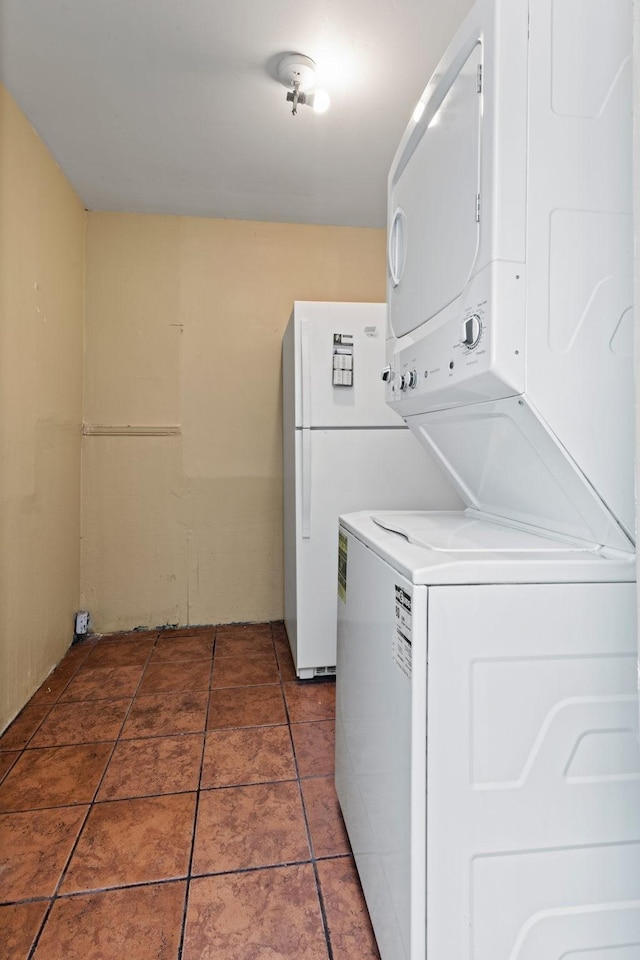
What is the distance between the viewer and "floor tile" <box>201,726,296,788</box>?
1781mm

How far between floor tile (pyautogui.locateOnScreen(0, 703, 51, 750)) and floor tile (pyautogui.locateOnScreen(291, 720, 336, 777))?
3.36 feet

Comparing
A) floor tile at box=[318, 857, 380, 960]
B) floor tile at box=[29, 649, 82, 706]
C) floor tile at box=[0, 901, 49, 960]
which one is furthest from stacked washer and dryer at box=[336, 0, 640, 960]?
floor tile at box=[29, 649, 82, 706]

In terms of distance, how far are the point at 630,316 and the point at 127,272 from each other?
295 centimetres

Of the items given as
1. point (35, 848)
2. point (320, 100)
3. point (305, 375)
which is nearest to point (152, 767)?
point (35, 848)

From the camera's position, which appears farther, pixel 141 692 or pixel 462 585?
pixel 141 692

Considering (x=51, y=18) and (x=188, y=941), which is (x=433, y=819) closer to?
(x=188, y=941)

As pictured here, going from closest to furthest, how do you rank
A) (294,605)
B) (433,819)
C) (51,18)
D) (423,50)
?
(433,819)
(51,18)
(423,50)
(294,605)

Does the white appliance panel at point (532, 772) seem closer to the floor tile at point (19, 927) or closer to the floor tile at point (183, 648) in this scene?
the floor tile at point (19, 927)

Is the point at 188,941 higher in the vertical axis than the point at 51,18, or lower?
lower

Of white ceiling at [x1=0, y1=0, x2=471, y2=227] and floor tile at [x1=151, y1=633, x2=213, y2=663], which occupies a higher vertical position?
white ceiling at [x1=0, y1=0, x2=471, y2=227]

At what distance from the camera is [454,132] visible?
1044 mm

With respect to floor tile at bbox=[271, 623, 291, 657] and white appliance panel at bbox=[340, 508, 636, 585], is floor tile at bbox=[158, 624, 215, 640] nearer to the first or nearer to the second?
floor tile at bbox=[271, 623, 291, 657]

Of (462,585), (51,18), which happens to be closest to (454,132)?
(462,585)

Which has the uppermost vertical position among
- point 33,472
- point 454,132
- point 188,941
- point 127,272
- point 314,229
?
point 314,229
